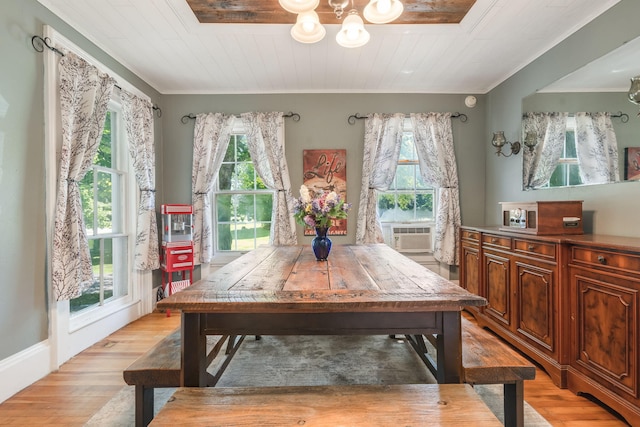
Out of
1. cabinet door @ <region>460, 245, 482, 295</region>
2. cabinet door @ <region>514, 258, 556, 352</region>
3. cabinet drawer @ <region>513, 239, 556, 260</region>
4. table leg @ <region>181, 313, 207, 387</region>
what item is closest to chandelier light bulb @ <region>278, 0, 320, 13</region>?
table leg @ <region>181, 313, 207, 387</region>

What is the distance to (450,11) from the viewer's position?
247cm

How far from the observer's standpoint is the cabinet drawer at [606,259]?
1.65 m

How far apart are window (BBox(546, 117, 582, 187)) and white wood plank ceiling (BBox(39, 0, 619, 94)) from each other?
0.81 metres

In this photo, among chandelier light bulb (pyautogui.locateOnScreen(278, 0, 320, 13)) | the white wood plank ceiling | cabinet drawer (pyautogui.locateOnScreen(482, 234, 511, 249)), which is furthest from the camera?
cabinet drawer (pyautogui.locateOnScreen(482, 234, 511, 249))

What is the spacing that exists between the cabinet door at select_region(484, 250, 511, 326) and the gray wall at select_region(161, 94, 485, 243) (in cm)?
167

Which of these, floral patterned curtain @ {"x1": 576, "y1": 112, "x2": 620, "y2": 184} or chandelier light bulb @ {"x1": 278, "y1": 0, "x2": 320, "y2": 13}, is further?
floral patterned curtain @ {"x1": 576, "y1": 112, "x2": 620, "y2": 184}

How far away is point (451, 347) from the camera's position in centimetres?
127

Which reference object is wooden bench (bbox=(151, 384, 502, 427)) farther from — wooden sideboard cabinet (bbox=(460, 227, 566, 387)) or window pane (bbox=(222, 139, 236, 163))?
window pane (bbox=(222, 139, 236, 163))

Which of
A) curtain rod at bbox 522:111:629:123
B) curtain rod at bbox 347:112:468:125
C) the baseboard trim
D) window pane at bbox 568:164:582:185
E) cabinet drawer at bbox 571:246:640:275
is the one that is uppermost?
curtain rod at bbox 347:112:468:125

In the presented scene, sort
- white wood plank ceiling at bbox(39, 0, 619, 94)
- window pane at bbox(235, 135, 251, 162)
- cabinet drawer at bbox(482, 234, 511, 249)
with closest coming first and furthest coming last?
1. white wood plank ceiling at bbox(39, 0, 619, 94)
2. cabinet drawer at bbox(482, 234, 511, 249)
3. window pane at bbox(235, 135, 251, 162)

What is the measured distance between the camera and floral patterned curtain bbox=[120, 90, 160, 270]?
329 centimetres

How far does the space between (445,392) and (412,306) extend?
12.5 inches

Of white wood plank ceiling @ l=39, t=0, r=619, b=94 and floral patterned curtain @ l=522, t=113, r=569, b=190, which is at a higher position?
white wood plank ceiling @ l=39, t=0, r=619, b=94

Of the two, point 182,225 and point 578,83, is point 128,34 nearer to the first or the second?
point 182,225
